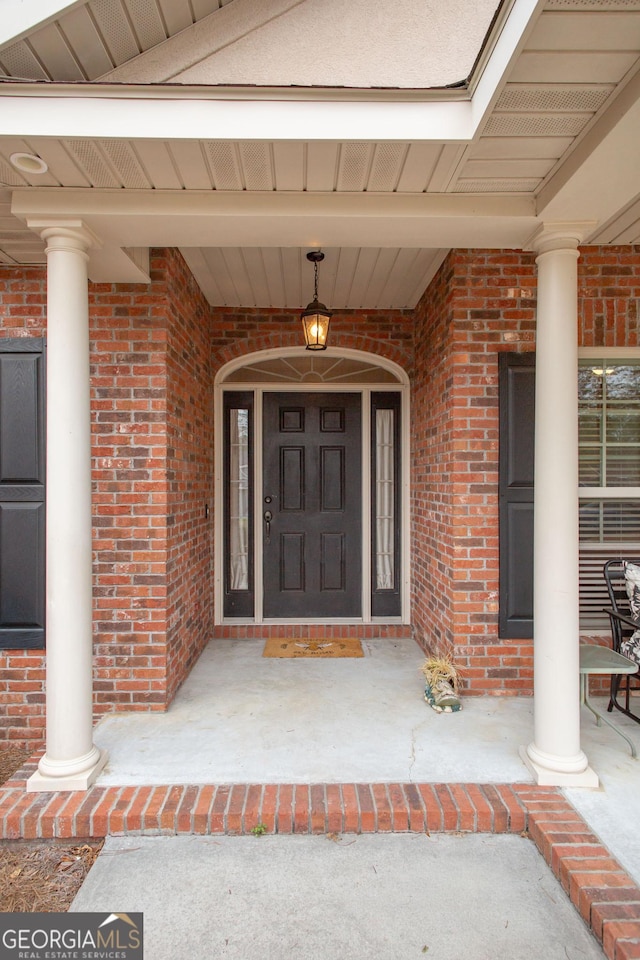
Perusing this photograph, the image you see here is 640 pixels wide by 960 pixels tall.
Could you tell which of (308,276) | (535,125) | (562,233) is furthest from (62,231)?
(562,233)

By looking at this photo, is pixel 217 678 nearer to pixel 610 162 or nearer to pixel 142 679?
pixel 142 679

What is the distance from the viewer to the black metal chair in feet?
8.98

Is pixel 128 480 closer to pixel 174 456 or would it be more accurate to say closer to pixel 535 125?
pixel 174 456

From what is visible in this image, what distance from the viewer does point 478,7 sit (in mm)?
2076

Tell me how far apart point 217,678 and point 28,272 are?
263 centimetres

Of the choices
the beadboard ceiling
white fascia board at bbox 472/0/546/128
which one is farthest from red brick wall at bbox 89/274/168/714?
white fascia board at bbox 472/0/546/128

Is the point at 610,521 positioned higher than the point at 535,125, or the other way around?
the point at 535,125

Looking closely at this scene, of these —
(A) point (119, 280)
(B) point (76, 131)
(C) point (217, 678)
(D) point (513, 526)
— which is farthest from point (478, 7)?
(C) point (217, 678)

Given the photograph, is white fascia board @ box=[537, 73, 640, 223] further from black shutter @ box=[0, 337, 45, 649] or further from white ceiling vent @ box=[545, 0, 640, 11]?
black shutter @ box=[0, 337, 45, 649]

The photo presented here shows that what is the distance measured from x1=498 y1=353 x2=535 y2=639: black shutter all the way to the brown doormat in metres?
1.19

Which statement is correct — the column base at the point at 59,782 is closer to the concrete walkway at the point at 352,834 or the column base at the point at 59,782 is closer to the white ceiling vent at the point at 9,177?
the concrete walkway at the point at 352,834

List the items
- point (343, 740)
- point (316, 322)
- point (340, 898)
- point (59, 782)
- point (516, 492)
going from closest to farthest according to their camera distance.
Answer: point (340, 898) < point (59, 782) < point (343, 740) < point (516, 492) < point (316, 322)

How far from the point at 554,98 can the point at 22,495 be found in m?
3.01

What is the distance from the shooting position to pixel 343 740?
2.51 meters
